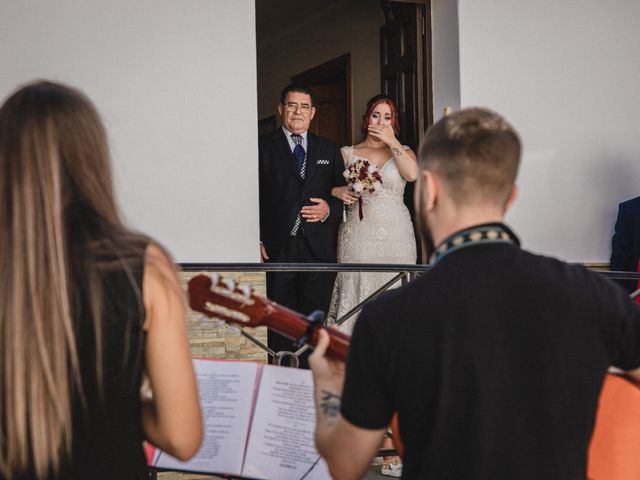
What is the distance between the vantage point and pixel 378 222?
22.2ft

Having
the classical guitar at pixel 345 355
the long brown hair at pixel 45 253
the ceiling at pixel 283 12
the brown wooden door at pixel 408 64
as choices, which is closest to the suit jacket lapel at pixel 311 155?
the brown wooden door at pixel 408 64

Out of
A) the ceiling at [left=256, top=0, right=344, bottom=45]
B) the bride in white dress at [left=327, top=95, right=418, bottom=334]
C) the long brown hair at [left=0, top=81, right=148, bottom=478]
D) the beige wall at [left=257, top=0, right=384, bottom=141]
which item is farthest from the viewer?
the ceiling at [left=256, top=0, right=344, bottom=45]

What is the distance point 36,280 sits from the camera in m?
1.67

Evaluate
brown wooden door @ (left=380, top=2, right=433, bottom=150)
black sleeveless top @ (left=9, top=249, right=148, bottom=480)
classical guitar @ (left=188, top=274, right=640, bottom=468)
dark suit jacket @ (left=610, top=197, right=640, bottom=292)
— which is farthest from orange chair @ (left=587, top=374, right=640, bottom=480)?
brown wooden door @ (left=380, top=2, right=433, bottom=150)

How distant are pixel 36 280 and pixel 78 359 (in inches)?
7.1

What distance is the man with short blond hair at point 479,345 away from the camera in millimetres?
1679

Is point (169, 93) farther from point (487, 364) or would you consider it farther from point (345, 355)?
point (487, 364)

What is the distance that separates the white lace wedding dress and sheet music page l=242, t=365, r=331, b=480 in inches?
168

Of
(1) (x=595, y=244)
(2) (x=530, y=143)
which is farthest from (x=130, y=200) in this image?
(1) (x=595, y=244)

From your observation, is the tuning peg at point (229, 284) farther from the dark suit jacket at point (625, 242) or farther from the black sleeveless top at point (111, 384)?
the dark suit jacket at point (625, 242)

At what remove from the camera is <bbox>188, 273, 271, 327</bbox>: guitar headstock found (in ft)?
6.41

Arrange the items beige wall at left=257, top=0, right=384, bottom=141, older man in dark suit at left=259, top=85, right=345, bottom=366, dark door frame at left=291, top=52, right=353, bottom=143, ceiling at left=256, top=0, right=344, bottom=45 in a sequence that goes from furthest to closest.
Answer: ceiling at left=256, top=0, right=344, bottom=45, dark door frame at left=291, top=52, right=353, bottom=143, beige wall at left=257, top=0, right=384, bottom=141, older man in dark suit at left=259, top=85, right=345, bottom=366

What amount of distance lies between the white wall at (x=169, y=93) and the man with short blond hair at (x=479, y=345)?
172 inches

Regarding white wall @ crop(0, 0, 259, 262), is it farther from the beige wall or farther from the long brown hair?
the long brown hair
